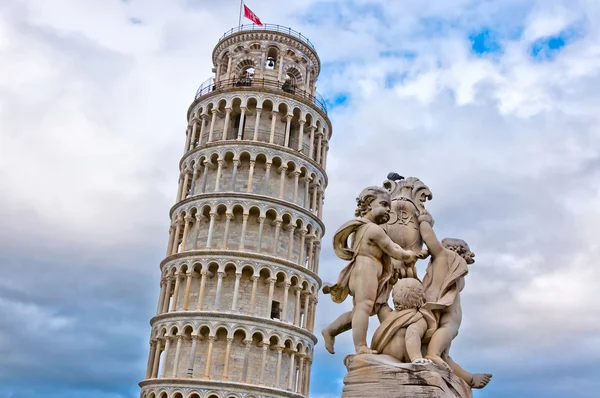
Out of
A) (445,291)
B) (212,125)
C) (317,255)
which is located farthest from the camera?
(212,125)

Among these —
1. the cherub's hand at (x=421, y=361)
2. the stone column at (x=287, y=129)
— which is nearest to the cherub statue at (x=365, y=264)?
the cherub's hand at (x=421, y=361)

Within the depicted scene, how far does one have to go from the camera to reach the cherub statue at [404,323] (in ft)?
20.1

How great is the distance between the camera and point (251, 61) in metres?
46.3

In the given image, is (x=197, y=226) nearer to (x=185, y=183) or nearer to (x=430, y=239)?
(x=185, y=183)

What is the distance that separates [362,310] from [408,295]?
45cm

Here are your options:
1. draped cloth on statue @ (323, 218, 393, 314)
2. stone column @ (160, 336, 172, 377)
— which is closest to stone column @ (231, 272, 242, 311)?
stone column @ (160, 336, 172, 377)

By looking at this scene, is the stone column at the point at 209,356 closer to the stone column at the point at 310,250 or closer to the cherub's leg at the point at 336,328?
the stone column at the point at 310,250

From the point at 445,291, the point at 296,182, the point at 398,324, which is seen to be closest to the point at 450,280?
the point at 445,291

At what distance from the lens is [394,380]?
5680 millimetres

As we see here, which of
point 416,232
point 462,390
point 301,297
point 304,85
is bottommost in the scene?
point 462,390

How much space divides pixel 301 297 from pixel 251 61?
54.6 ft

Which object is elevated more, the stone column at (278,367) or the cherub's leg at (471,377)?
the stone column at (278,367)

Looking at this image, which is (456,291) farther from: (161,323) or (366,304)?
(161,323)

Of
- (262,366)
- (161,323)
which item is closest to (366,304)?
(262,366)
